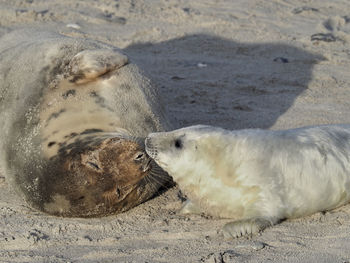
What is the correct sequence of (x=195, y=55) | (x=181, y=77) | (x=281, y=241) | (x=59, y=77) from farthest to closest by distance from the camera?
(x=195, y=55) → (x=181, y=77) → (x=59, y=77) → (x=281, y=241)

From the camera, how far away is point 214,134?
12.2 feet

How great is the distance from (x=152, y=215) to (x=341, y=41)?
14.8 feet

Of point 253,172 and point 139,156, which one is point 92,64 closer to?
point 139,156

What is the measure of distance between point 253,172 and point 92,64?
1.38 meters

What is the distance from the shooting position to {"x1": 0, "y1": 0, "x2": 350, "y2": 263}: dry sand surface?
10.8ft

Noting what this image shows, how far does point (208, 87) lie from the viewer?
629 centimetres

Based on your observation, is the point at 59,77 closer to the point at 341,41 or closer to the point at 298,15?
the point at 341,41

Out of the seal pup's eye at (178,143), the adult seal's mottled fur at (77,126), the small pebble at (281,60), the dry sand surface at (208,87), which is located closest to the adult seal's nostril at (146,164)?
the adult seal's mottled fur at (77,126)

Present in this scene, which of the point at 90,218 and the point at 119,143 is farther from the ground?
the point at 119,143

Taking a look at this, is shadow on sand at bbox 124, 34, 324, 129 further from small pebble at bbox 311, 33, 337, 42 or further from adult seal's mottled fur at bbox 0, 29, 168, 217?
adult seal's mottled fur at bbox 0, 29, 168, 217

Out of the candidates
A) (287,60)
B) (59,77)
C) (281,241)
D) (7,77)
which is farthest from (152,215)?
(287,60)

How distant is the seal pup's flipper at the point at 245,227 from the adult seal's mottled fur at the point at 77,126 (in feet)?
1.86

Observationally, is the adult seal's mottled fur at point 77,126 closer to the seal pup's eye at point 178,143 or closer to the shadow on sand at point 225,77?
the seal pup's eye at point 178,143

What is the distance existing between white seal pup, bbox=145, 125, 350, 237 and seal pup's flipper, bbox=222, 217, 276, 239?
0.04 ft
